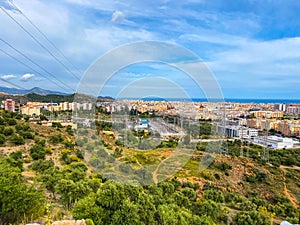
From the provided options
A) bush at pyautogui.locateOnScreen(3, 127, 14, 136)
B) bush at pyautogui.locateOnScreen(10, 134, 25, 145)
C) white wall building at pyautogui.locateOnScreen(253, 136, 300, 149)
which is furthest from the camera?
white wall building at pyautogui.locateOnScreen(253, 136, 300, 149)

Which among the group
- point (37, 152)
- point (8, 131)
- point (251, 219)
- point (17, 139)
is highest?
point (8, 131)

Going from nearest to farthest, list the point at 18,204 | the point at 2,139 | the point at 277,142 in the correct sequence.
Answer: the point at 18,204, the point at 2,139, the point at 277,142

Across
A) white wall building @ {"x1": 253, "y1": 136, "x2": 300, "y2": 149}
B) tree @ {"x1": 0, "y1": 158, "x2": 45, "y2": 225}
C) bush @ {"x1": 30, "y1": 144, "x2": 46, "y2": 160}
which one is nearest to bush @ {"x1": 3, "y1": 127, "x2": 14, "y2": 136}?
bush @ {"x1": 30, "y1": 144, "x2": 46, "y2": 160}

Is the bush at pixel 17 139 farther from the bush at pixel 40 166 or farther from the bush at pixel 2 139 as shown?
the bush at pixel 40 166

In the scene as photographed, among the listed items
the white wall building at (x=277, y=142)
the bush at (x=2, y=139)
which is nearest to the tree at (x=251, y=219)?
the bush at (x=2, y=139)

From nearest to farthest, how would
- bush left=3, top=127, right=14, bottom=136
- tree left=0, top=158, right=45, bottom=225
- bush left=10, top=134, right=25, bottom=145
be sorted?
tree left=0, top=158, right=45, bottom=225 → bush left=10, top=134, right=25, bottom=145 → bush left=3, top=127, right=14, bottom=136

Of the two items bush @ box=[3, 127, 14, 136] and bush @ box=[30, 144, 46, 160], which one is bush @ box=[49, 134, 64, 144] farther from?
bush @ box=[3, 127, 14, 136]

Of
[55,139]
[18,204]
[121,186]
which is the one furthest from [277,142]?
[18,204]

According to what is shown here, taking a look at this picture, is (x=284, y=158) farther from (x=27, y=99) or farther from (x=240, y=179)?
(x=27, y=99)

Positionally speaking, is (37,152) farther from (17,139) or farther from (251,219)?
(251,219)
